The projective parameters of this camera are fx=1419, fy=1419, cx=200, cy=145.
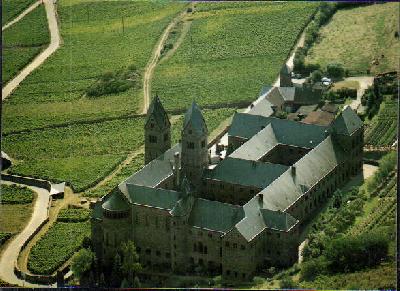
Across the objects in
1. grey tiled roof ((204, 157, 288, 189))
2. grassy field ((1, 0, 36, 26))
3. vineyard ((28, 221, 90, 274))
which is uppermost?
grassy field ((1, 0, 36, 26))

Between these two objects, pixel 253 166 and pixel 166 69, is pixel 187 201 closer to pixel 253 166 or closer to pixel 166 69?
pixel 253 166

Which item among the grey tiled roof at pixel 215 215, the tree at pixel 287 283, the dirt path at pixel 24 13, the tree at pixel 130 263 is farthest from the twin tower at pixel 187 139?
the dirt path at pixel 24 13

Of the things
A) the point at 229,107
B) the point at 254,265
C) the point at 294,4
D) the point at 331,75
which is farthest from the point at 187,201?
the point at 294,4

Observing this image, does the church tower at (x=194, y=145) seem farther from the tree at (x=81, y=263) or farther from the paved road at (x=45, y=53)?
the paved road at (x=45, y=53)

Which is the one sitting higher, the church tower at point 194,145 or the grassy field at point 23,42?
the grassy field at point 23,42

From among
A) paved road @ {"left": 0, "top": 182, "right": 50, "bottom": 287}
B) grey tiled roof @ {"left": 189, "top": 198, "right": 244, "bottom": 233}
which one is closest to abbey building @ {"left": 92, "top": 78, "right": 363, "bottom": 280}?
grey tiled roof @ {"left": 189, "top": 198, "right": 244, "bottom": 233}

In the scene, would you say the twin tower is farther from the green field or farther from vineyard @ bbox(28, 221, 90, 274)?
the green field

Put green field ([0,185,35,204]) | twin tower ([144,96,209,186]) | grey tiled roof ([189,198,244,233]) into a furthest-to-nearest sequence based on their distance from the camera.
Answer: green field ([0,185,35,204])
twin tower ([144,96,209,186])
grey tiled roof ([189,198,244,233])
